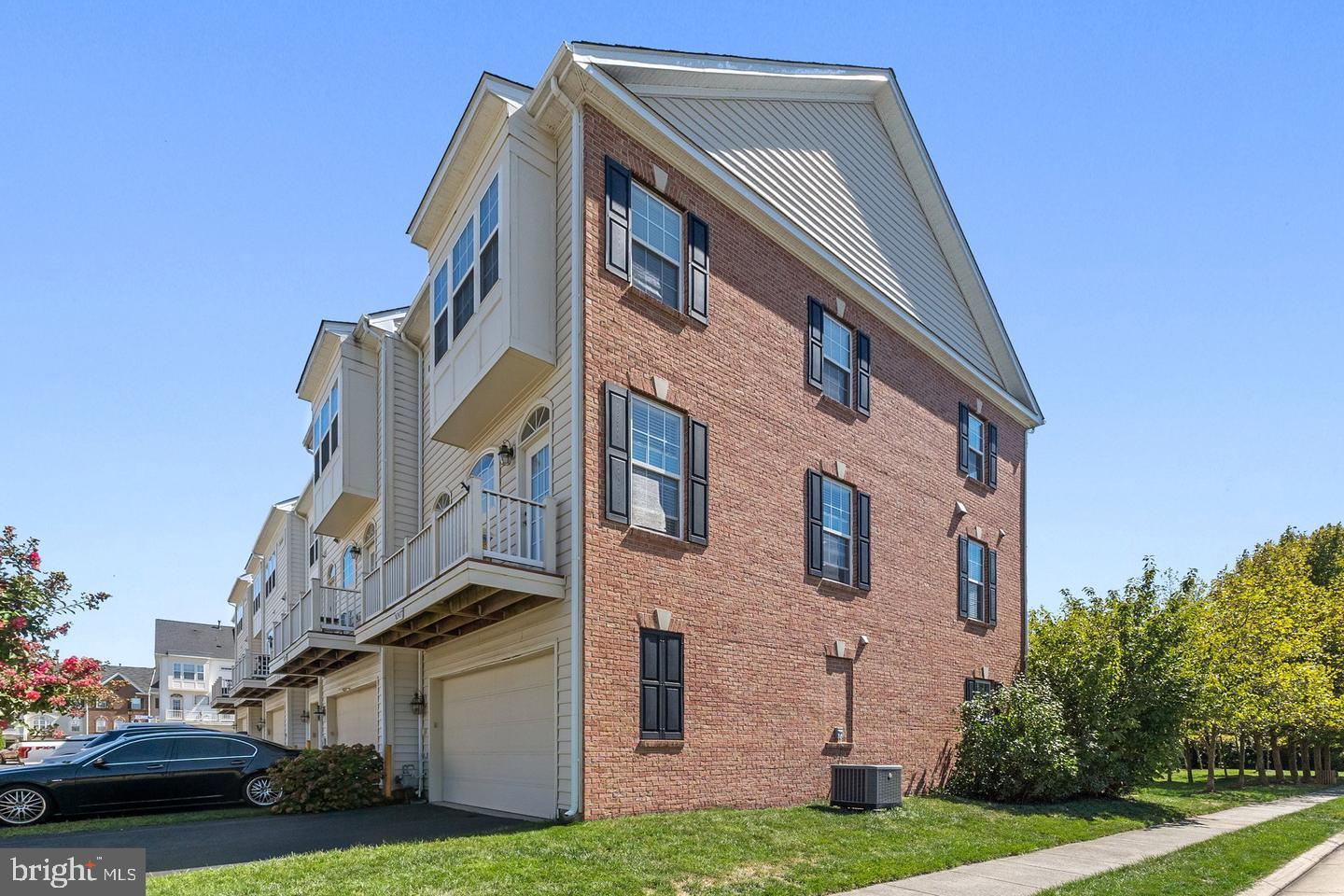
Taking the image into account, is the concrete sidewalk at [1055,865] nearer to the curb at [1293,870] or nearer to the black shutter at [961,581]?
the curb at [1293,870]

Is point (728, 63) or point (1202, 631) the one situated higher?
point (728, 63)

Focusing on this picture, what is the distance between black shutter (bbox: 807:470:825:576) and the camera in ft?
52.0

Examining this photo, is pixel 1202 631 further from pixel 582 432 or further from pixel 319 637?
pixel 319 637

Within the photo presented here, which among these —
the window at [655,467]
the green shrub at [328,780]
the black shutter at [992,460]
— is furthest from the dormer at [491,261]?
the black shutter at [992,460]

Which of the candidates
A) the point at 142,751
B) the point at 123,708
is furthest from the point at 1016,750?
the point at 123,708

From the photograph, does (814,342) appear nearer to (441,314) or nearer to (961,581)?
(441,314)

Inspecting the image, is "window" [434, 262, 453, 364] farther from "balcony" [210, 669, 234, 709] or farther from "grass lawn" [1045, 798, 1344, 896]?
"balcony" [210, 669, 234, 709]

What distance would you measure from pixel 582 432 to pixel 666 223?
11.9ft

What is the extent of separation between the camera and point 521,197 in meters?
12.9

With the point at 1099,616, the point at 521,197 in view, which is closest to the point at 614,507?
the point at 521,197

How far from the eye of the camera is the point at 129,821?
14039mm

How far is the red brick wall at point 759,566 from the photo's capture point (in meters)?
12.4

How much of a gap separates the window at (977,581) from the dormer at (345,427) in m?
12.0

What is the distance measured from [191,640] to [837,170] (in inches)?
3059
